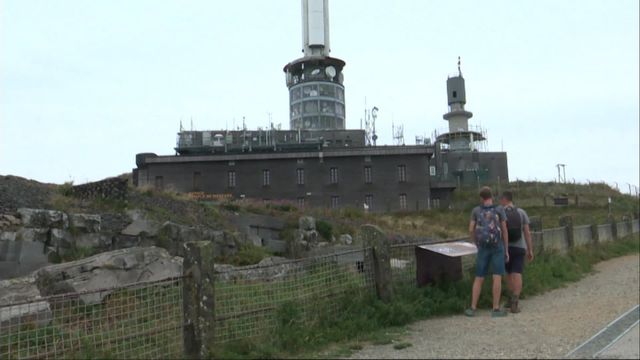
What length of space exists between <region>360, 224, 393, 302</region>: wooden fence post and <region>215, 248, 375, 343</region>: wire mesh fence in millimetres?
93

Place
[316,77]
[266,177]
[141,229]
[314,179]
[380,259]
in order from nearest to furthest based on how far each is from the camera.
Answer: [380,259], [141,229], [314,179], [266,177], [316,77]

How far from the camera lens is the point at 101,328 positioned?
842cm

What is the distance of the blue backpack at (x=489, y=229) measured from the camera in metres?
8.05

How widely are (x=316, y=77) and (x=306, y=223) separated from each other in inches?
1733

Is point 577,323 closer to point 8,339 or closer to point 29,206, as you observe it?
point 8,339

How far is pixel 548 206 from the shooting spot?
48469mm

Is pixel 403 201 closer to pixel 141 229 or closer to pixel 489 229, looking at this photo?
pixel 141 229

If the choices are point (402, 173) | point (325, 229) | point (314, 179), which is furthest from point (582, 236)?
point (314, 179)

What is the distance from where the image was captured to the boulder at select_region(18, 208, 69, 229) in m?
18.3

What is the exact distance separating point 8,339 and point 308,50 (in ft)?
217

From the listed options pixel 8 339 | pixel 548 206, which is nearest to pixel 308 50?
pixel 548 206

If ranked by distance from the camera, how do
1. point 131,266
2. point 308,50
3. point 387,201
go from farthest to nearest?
point 308,50 → point 387,201 → point 131,266

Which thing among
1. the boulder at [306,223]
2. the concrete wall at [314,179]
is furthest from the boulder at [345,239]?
the concrete wall at [314,179]

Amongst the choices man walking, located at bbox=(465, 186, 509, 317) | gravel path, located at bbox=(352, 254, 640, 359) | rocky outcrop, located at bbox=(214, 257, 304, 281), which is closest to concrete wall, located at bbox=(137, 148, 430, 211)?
rocky outcrop, located at bbox=(214, 257, 304, 281)
